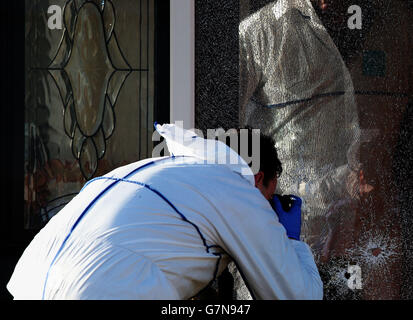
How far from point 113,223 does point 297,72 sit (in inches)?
77.5

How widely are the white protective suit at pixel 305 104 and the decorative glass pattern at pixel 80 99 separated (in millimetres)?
784

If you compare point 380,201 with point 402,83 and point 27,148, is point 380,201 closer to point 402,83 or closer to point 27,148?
point 402,83

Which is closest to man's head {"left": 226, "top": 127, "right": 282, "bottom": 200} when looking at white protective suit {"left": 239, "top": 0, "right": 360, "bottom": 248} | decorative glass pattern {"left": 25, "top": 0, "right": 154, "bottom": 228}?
white protective suit {"left": 239, "top": 0, "right": 360, "bottom": 248}

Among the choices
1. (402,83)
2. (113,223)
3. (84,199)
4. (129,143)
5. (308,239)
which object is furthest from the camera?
(129,143)

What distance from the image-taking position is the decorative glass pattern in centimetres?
424

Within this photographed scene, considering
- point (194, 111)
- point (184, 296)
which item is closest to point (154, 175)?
point (184, 296)

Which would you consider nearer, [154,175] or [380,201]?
[154,175]

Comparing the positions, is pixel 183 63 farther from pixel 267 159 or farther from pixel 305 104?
pixel 267 159

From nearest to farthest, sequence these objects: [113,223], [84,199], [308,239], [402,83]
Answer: [113,223]
[84,199]
[402,83]
[308,239]

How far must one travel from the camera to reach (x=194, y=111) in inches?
156

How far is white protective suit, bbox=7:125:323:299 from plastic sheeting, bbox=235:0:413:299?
139 centimetres

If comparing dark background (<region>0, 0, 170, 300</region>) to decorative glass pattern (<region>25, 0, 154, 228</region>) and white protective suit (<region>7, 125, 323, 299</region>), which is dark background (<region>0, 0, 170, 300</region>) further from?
white protective suit (<region>7, 125, 323, 299</region>)

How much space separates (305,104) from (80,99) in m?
1.54

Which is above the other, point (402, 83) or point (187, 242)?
point (402, 83)
